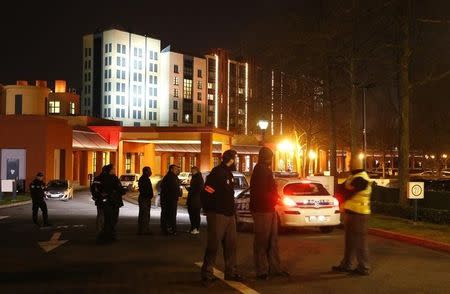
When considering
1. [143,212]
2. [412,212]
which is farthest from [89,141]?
[143,212]

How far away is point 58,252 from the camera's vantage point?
13.3m

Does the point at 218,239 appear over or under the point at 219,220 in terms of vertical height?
under

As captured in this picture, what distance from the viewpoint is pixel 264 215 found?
388 inches

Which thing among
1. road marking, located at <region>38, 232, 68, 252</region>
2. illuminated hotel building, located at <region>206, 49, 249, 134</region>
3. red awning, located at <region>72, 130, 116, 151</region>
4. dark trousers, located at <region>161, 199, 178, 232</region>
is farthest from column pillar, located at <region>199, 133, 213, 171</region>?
illuminated hotel building, located at <region>206, 49, 249, 134</region>

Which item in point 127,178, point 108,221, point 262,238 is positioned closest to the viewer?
point 262,238

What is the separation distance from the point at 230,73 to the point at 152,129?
215 ft

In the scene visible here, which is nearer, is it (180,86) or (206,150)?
(206,150)

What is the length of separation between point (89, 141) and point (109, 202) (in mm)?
39457

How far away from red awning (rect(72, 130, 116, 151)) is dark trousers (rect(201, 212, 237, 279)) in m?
42.7

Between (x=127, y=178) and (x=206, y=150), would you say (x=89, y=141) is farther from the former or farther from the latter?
(x=206, y=150)

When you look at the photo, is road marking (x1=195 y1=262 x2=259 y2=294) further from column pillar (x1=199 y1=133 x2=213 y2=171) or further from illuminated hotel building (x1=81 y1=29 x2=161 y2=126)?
illuminated hotel building (x1=81 y1=29 x2=161 y2=126)

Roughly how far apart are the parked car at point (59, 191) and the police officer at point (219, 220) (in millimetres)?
28903

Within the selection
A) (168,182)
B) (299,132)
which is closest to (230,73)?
(299,132)

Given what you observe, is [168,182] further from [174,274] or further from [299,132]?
[299,132]
